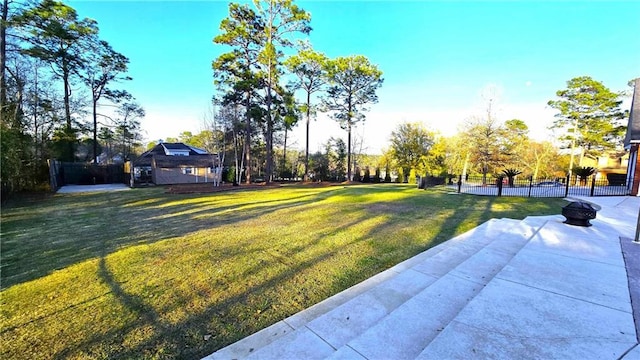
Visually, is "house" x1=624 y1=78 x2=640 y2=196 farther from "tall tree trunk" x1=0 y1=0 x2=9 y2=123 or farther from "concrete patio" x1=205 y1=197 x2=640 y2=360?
"tall tree trunk" x1=0 y1=0 x2=9 y2=123

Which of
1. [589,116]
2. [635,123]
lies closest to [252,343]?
[635,123]

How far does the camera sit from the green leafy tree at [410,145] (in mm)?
24312

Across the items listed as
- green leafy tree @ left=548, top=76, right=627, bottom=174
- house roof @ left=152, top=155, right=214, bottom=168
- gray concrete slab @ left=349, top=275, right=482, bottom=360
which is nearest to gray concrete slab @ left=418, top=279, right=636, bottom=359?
gray concrete slab @ left=349, top=275, right=482, bottom=360

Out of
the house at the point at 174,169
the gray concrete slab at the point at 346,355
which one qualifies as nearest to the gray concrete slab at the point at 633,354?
the gray concrete slab at the point at 346,355

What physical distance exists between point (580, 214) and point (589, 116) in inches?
1006

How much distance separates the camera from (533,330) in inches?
72.4

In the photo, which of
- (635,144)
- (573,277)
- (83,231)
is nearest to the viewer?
(573,277)

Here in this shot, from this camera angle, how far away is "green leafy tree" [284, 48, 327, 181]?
19422 millimetres

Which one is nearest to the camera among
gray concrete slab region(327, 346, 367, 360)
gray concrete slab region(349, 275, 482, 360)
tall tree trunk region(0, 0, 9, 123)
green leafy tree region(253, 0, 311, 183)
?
gray concrete slab region(327, 346, 367, 360)

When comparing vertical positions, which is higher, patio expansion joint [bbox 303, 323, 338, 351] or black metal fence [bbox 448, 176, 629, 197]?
black metal fence [bbox 448, 176, 629, 197]

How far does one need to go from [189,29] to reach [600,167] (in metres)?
30.2

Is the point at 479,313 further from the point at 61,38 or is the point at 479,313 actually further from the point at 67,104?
the point at 67,104

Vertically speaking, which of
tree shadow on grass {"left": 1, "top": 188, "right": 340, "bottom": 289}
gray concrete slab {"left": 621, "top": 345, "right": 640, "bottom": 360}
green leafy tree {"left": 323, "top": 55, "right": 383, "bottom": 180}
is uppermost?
green leafy tree {"left": 323, "top": 55, "right": 383, "bottom": 180}

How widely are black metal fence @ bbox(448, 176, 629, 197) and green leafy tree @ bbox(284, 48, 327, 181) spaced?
1322cm
